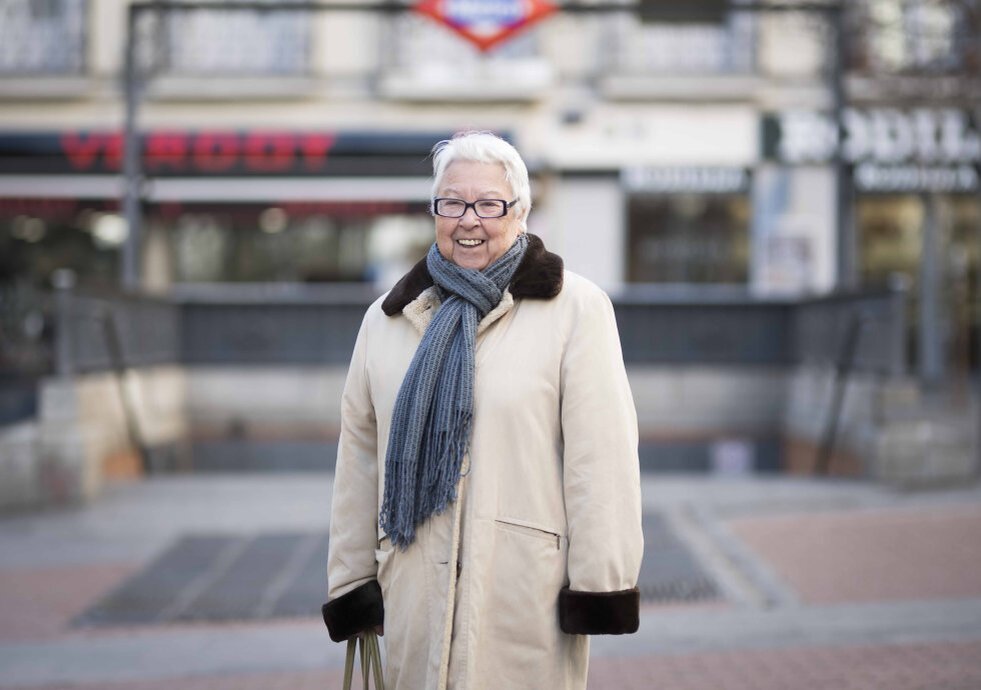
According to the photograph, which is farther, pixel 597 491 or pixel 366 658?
pixel 366 658

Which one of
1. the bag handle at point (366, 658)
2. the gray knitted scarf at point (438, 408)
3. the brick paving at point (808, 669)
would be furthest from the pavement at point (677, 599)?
the gray knitted scarf at point (438, 408)

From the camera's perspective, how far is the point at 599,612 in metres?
2.73

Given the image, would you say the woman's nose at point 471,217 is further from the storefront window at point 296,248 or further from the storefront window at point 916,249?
the storefront window at point 916,249

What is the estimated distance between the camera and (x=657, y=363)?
13359mm

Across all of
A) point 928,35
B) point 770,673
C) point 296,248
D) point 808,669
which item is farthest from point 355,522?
point 296,248

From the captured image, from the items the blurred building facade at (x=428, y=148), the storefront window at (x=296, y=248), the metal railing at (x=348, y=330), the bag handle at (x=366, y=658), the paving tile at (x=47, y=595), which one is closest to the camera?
the bag handle at (x=366, y=658)

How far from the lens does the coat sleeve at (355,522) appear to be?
3033 mm

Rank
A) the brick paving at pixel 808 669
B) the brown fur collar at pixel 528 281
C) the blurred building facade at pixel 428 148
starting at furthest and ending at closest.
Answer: the blurred building facade at pixel 428 148 < the brick paving at pixel 808 669 < the brown fur collar at pixel 528 281

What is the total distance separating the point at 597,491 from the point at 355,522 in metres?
0.67

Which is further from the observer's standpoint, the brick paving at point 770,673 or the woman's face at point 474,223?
the brick paving at point 770,673

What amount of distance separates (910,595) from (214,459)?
8836 mm

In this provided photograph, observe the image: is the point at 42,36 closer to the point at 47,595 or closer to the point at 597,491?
the point at 47,595

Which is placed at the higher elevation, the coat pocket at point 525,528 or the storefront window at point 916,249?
the storefront window at point 916,249

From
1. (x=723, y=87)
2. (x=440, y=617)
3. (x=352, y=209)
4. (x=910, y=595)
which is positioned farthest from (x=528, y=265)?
(x=723, y=87)
